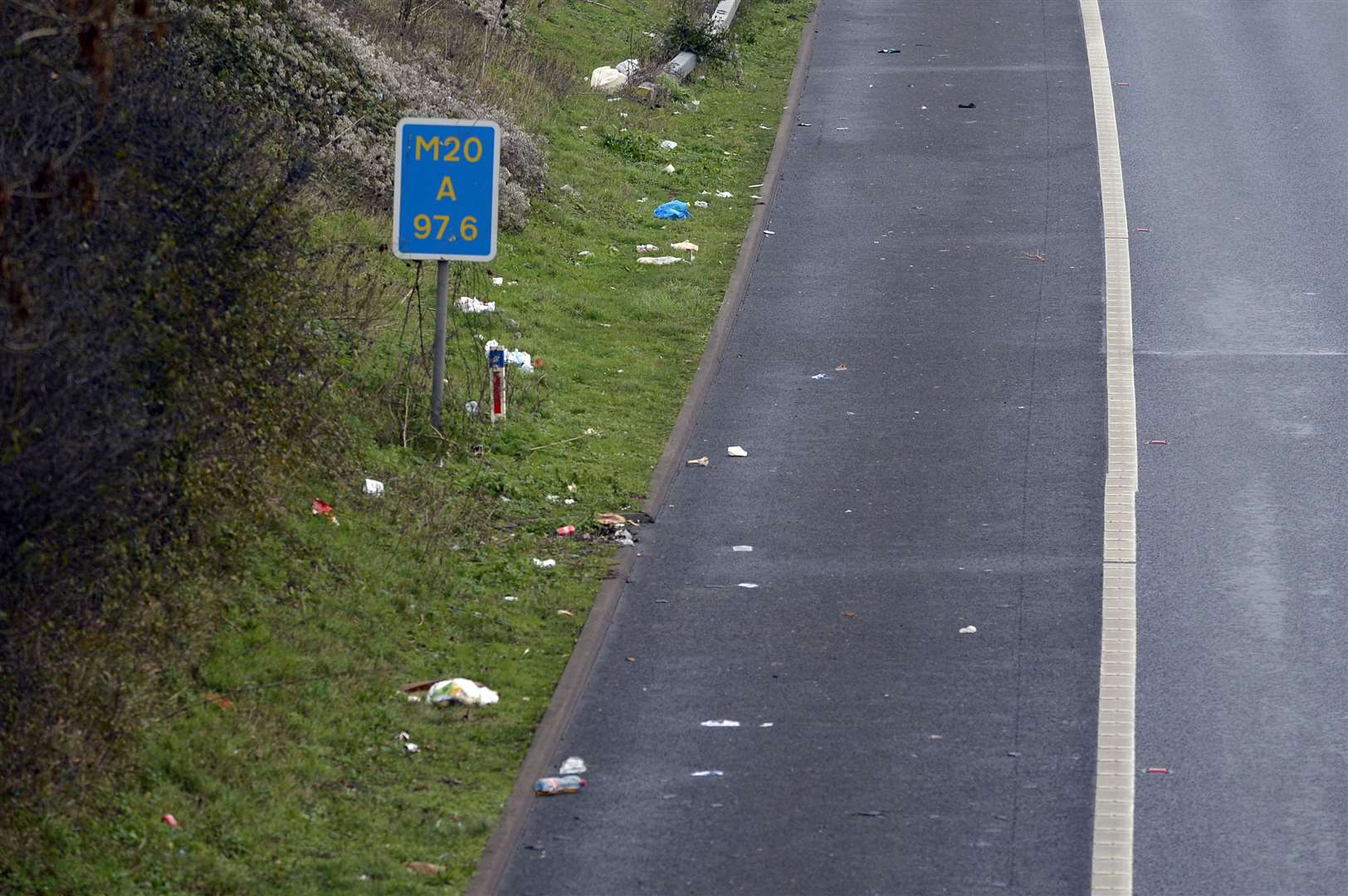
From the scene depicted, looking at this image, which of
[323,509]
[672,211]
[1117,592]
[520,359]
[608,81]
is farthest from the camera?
[608,81]

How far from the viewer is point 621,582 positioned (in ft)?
34.7

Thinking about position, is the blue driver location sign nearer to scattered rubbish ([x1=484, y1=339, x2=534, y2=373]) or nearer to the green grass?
the green grass

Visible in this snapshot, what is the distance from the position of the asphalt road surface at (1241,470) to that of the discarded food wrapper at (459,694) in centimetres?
328

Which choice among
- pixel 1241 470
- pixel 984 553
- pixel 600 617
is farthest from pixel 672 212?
pixel 600 617

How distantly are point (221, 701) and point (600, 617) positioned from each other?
2.37 metres

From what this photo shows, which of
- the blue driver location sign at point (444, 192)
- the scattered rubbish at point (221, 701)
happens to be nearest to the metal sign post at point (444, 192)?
the blue driver location sign at point (444, 192)

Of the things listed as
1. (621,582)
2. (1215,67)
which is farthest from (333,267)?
(1215,67)

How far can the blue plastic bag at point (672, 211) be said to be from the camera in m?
17.7

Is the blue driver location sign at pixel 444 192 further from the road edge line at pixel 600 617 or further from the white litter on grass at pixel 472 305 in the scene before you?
the white litter on grass at pixel 472 305

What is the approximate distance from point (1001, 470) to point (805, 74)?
1221 centimetres

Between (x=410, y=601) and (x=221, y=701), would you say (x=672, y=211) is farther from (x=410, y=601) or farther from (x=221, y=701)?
(x=221, y=701)

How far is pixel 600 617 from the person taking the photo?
10102 mm

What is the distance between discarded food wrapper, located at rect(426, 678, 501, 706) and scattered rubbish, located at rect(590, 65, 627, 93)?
13.1 metres

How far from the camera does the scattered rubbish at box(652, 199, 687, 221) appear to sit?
17.7 m
